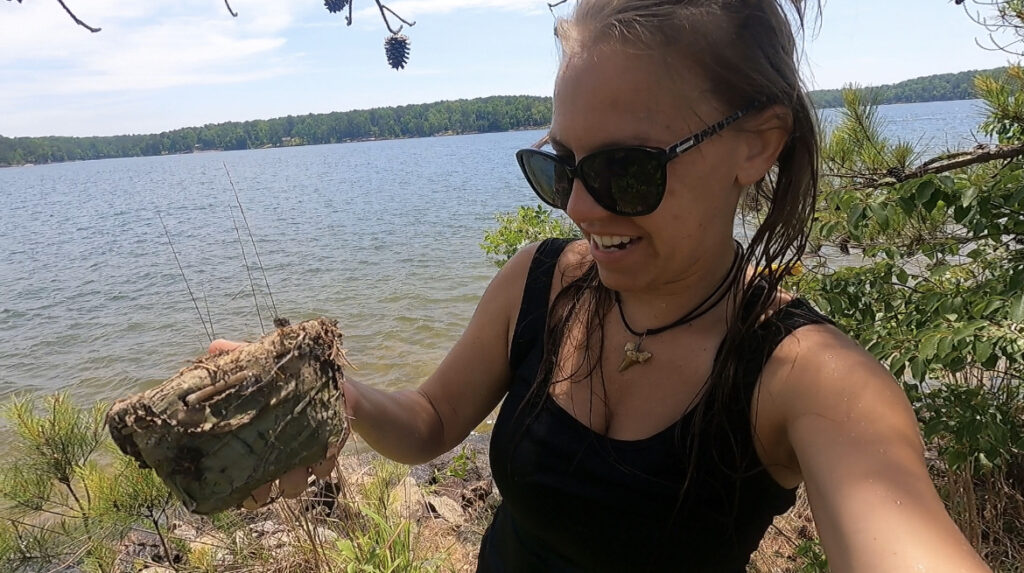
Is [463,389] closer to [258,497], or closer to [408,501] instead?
[258,497]

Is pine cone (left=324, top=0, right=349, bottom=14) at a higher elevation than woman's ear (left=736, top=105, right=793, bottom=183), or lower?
higher

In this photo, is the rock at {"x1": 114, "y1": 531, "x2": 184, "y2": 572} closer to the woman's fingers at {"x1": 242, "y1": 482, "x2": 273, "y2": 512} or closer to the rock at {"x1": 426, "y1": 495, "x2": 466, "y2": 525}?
the rock at {"x1": 426, "y1": 495, "x2": 466, "y2": 525}

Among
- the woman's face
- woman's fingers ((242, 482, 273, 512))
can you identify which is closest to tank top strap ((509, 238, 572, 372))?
the woman's face

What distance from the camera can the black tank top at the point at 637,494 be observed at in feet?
3.75

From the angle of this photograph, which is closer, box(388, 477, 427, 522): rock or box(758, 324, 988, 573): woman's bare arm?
box(758, 324, 988, 573): woman's bare arm

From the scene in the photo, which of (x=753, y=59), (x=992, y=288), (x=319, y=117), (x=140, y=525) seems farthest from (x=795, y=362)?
(x=319, y=117)

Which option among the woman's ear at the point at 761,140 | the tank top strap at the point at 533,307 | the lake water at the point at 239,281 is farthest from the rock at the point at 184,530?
the woman's ear at the point at 761,140

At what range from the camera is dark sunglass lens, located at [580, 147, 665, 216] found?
1.15 metres

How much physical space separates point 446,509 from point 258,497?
3394mm

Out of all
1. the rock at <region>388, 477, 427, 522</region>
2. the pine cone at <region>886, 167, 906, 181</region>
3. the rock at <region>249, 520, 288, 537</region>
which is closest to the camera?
the pine cone at <region>886, 167, 906, 181</region>

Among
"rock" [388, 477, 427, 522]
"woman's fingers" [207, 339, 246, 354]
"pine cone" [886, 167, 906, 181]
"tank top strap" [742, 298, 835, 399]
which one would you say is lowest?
"rock" [388, 477, 427, 522]

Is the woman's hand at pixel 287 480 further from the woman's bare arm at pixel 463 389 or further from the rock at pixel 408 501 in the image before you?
the rock at pixel 408 501

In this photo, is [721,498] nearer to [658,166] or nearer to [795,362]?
[795,362]

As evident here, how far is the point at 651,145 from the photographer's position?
1152 millimetres
